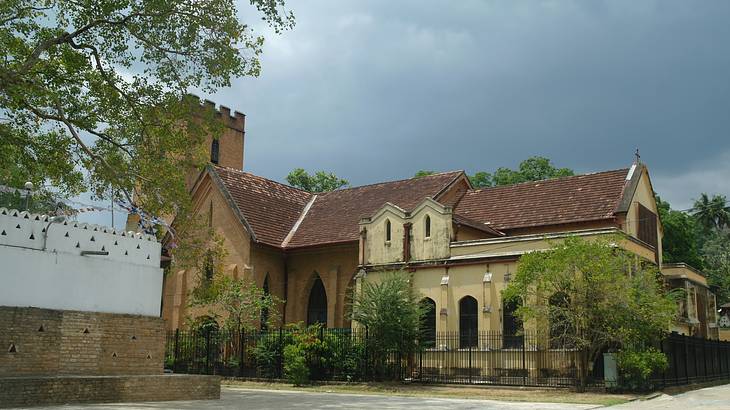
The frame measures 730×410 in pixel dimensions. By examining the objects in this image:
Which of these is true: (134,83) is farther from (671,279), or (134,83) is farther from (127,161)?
(671,279)

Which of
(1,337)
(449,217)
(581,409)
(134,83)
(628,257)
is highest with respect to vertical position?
(134,83)

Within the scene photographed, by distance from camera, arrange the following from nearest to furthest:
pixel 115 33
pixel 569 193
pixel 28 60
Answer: pixel 28 60, pixel 115 33, pixel 569 193

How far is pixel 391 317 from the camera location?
27.5 m

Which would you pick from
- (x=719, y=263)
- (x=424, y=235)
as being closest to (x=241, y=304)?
(x=424, y=235)

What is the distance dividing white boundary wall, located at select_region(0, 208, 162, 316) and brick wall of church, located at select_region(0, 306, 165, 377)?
0.88ft

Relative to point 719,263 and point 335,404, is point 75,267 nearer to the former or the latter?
point 335,404

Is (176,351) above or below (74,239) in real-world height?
below

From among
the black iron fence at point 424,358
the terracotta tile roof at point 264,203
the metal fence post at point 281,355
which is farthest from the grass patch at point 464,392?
the terracotta tile roof at point 264,203

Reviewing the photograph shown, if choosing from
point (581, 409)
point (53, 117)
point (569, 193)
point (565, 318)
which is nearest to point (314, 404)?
point (581, 409)

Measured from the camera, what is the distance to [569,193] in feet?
115

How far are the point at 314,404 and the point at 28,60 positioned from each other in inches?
445

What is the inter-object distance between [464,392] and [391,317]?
13.8 feet

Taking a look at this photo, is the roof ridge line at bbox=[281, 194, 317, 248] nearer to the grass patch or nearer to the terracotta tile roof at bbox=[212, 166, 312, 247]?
the terracotta tile roof at bbox=[212, 166, 312, 247]

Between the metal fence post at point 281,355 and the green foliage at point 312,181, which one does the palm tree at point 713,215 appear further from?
the metal fence post at point 281,355
